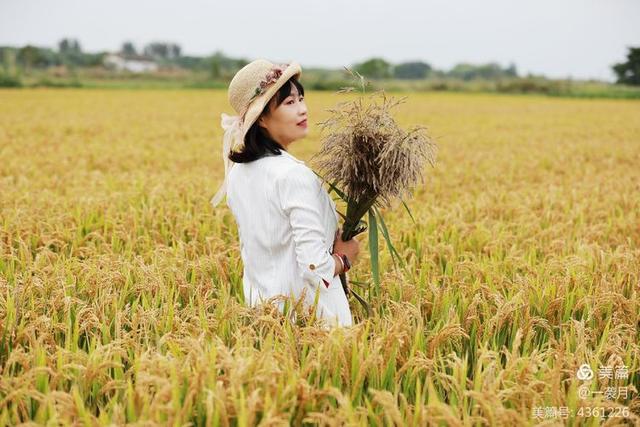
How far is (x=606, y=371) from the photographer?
8.09ft

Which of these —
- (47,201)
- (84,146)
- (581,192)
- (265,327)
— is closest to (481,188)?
(581,192)

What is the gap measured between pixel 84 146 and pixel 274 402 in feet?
40.2

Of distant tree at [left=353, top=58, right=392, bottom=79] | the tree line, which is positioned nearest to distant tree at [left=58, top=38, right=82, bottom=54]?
the tree line

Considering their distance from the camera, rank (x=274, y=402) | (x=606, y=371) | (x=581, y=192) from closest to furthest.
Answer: (x=274, y=402) → (x=606, y=371) → (x=581, y=192)

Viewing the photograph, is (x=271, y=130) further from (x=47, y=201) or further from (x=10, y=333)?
(x=47, y=201)

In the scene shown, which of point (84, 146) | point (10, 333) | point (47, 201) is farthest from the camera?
point (84, 146)

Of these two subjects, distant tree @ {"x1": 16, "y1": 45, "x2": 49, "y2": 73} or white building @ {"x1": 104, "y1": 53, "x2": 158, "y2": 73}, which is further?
white building @ {"x1": 104, "y1": 53, "x2": 158, "y2": 73}

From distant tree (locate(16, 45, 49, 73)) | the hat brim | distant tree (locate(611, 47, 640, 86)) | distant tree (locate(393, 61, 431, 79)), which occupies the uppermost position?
distant tree (locate(393, 61, 431, 79))

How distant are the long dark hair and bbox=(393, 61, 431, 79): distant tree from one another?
131731mm

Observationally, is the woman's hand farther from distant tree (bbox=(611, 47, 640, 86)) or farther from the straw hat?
distant tree (bbox=(611, 47, 640, 86))

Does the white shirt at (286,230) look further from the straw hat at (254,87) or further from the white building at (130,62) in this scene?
the white building at (130,62)

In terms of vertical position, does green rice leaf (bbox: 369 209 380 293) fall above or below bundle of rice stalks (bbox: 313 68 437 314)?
below

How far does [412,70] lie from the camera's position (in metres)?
131

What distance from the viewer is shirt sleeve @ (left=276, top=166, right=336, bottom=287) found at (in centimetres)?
262
